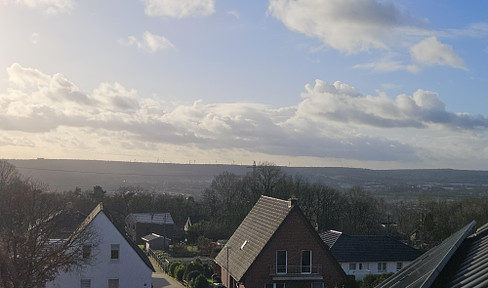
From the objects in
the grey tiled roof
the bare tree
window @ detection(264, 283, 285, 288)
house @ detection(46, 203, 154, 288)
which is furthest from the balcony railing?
the grey tiled roof

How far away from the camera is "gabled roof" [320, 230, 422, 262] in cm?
4288

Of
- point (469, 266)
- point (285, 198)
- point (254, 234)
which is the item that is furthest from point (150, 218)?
point (469, 266)

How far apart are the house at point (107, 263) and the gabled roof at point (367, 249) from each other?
18.1 metres

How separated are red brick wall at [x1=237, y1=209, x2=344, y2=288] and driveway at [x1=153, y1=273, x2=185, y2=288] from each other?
536 inches

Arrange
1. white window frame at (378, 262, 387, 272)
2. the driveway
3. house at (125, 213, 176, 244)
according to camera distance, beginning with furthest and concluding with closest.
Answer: house at (125, 213, 176, 244)
white window frame at (378, 262, 387, 272)
the driveway

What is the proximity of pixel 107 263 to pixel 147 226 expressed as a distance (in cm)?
4899

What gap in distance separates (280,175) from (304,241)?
56111mm

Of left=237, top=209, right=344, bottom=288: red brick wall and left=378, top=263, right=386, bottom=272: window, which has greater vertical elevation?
left=237, top=209, right=344, bottom=288: red brick wall

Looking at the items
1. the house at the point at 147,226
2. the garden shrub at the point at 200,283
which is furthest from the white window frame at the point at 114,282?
the house at the point at 147,226

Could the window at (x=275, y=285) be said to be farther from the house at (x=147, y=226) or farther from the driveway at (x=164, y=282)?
the house at (x=147, y=226)

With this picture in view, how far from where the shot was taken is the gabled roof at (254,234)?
28288 mm

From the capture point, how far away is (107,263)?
30609 millimetres

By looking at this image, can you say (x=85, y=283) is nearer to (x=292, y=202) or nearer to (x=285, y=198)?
(x=292, y=202)

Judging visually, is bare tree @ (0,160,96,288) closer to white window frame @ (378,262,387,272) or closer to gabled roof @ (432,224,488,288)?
gabled roof @ (432,224,488,288)
